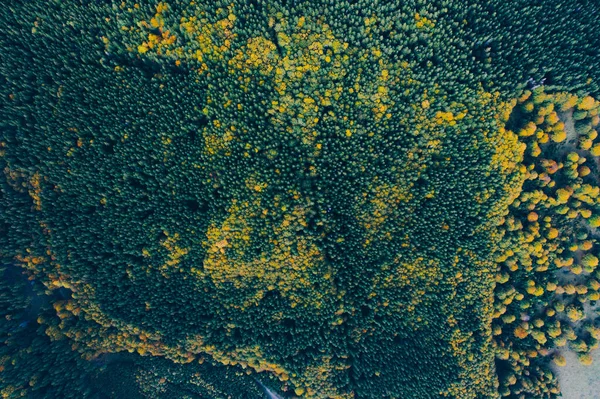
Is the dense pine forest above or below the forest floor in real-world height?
above

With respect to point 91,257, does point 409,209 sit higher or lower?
higher

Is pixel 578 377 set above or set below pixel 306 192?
below

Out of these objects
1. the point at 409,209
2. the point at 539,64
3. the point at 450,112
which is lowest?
the point at 409,209

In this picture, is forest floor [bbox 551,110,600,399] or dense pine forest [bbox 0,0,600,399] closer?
dense pine forest [bbox 0,0,600,399]

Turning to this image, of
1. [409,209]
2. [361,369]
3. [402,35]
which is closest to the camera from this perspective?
[402,35]

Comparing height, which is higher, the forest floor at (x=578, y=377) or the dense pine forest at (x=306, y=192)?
the dense pine forest at (x=306, y=192)

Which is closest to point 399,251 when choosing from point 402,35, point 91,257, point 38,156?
point 402,35

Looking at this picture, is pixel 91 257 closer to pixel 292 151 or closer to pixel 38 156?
pixel 38 156

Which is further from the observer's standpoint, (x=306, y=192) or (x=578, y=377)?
(x=578, y=377)
